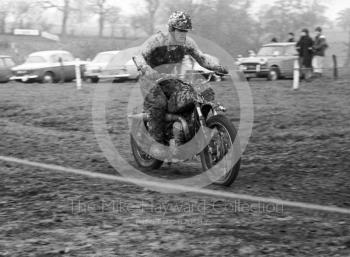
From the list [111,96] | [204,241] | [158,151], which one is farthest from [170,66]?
[111,96]

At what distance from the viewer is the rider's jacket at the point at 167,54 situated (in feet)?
21.7

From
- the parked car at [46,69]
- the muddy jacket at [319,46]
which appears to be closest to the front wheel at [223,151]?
the muddy jacket at [319,46]

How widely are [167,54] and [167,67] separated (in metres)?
0.16

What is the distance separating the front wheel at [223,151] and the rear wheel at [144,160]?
1007 mm

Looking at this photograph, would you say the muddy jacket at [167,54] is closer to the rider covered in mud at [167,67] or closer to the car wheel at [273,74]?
the rider covered in mud at [167,67]

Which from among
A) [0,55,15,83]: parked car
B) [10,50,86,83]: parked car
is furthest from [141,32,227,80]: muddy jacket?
[0,55,15,83]: parked car

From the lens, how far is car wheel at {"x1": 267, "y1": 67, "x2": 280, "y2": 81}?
937 inches

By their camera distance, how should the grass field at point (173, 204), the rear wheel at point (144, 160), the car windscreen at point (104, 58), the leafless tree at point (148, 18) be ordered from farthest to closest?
the leafless tree at point (148, 18) < the car windscreen at point (104, 58) < the rear wheel at point (144, 160) < the grass field at point (173, 204)

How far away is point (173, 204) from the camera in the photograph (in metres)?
5.25

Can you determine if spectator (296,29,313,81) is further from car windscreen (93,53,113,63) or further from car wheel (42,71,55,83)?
car wheel (42,71,55,83)

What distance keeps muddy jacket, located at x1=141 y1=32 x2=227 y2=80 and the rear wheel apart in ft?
3.89

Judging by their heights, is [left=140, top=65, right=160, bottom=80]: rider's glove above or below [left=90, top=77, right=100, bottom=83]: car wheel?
below

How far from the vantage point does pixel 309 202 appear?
215 inches

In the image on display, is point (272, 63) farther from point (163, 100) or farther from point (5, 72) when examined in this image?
point (163, 100)
